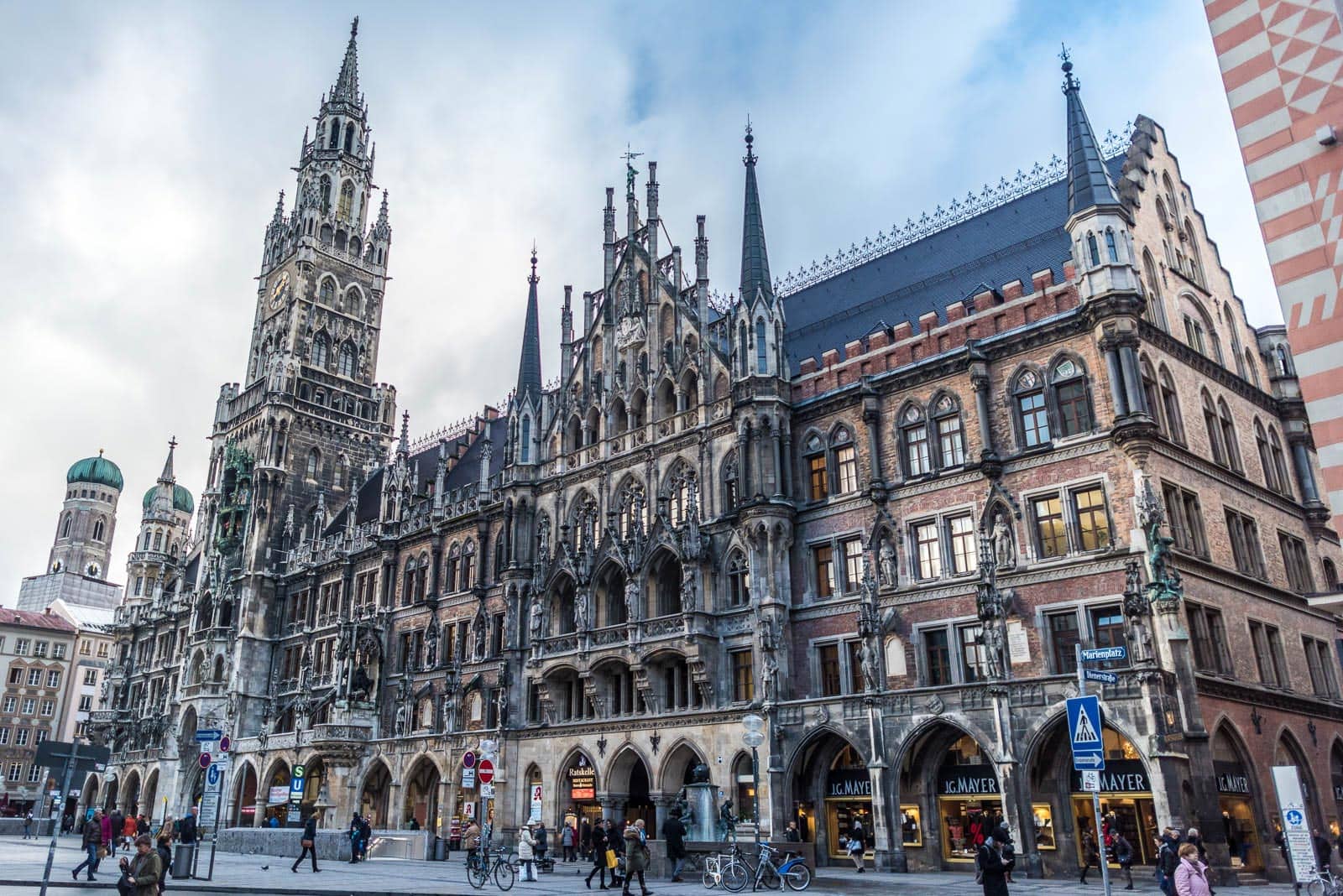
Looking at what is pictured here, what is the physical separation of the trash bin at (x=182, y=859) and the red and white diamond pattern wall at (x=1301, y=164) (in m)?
22.7

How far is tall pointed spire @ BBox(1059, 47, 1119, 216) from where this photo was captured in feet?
97.1

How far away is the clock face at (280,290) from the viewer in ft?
226

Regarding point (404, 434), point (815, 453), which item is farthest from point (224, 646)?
point (815, 453)

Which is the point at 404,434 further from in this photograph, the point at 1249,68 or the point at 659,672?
the point at 1249,68

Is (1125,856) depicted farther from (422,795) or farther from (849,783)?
(422,795)

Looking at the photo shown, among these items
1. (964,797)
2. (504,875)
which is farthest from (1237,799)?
(504,875)

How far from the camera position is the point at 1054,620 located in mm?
27328

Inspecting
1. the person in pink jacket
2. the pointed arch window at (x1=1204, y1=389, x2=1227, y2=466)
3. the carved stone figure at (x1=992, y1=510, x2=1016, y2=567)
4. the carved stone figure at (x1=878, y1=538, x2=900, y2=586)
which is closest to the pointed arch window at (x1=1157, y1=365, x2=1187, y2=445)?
the pointed arch window at (x1=1204, y1=389, x2=1227, y2=466)

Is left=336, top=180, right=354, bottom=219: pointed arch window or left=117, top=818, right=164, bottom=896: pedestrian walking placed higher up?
left=336, top=180, right=354, bottom=219: pointed arch window

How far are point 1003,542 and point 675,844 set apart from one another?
40.6 ft

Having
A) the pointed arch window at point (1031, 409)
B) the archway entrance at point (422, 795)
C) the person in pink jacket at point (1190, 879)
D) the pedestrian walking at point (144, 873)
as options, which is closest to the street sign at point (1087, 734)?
the person in pink jacket at point (1190, 879)

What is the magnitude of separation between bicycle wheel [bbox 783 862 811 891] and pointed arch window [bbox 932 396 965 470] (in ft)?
44.5

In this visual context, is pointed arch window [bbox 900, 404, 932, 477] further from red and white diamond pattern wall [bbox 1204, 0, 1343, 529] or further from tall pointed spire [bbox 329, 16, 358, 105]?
tall pointed spire [bbox 329, 16, 358, 105]

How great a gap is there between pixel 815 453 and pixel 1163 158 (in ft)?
51.7
